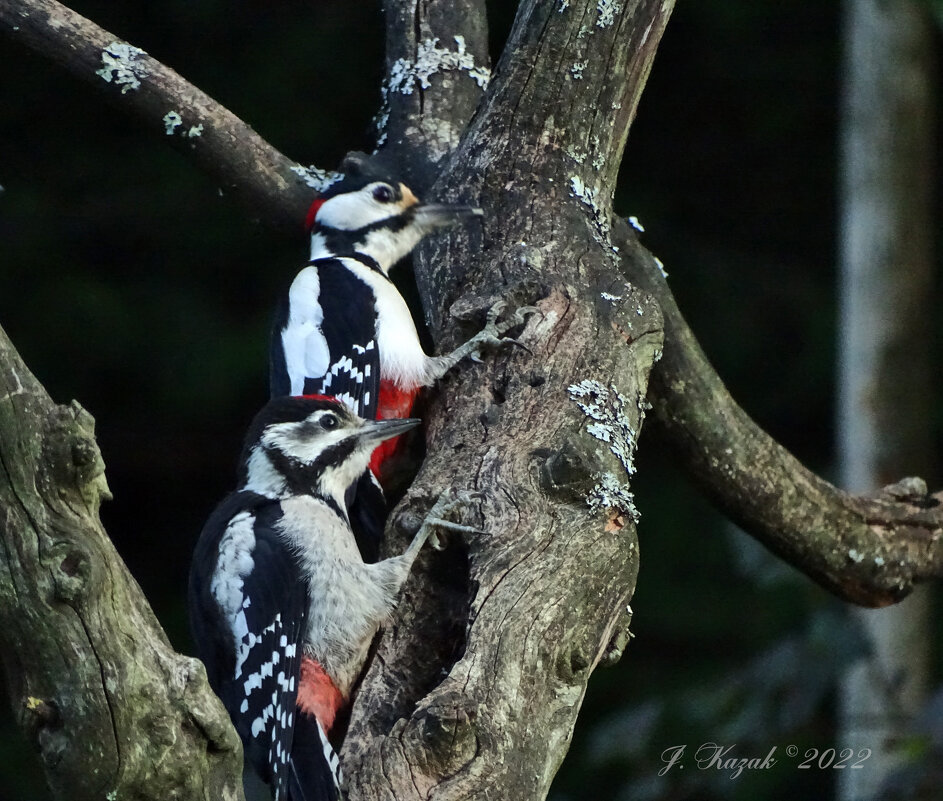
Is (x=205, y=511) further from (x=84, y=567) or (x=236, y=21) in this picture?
(x=84, y=567)

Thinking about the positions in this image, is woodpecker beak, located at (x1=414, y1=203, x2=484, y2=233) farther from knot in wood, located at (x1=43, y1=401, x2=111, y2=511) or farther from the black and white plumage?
knot in wood, located at (x1=43, y1=401, x2=111, y2=511)

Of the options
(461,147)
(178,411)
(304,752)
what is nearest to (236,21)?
(178,411)

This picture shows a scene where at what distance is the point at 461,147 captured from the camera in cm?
270

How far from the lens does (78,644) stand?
1.29m

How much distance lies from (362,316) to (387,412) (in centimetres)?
21

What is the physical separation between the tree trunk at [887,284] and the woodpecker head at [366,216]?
1298mm

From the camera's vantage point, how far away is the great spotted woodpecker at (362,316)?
8.64 ft

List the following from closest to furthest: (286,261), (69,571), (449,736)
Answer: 1. (69,571)
2. (449,736)
3. (286,261)

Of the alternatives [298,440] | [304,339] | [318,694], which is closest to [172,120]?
[304,339]

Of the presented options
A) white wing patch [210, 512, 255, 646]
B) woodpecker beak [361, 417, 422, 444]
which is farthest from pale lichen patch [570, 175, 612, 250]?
white wing patch [210, 512, 255, 646]

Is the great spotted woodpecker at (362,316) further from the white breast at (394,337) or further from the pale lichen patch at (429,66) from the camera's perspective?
the pale lichen patch at (429,66)

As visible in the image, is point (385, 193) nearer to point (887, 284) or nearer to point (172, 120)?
point (172, 120)

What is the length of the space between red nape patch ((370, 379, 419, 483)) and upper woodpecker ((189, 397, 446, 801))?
9.6 inches

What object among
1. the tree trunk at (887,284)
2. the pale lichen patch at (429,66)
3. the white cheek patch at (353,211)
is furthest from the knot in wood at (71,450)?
the tree trunk at (887,284)
